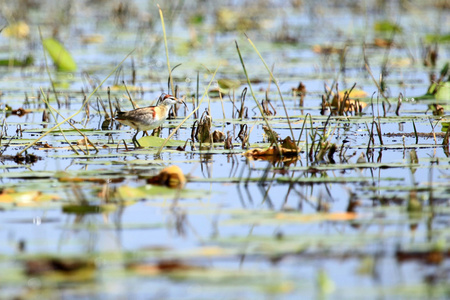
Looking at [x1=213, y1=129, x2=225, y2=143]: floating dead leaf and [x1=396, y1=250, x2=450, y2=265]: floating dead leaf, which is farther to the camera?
[x1=213, y1=129, x2=225, y2=143]: floating dead leaf

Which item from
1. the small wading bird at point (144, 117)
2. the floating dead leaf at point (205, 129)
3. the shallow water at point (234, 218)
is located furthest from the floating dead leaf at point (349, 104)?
the small wading bird at point (144, 117)

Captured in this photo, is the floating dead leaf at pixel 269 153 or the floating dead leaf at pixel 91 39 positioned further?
the floating dead leaf at pixel 91 39

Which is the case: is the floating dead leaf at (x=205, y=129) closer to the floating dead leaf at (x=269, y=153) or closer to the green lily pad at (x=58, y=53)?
the floating dead leaf at (x=269, y=153)

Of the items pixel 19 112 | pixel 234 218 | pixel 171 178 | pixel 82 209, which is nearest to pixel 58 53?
pixel 19 112

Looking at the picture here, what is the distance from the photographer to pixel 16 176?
471 centimetres

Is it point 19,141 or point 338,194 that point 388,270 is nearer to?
point 338,194

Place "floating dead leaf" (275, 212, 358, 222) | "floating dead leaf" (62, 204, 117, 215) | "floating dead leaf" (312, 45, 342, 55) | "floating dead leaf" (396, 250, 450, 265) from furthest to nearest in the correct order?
"floating dead leaf" (312, 45, 342, 55), "floating dead leaf" (62, 204, 117, 215), "floating dead leaf" (275, 212, 358, 222), "floating dead leaf" (396, 250, 450, 265)

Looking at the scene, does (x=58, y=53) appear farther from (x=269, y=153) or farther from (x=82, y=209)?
(x=82, y=209)

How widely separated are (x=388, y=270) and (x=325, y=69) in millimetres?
8150

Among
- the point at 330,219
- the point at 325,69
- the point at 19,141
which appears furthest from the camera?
the point at 325,69

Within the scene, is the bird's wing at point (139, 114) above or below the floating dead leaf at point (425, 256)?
above

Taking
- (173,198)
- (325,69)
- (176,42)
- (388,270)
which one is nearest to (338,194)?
(173,198)

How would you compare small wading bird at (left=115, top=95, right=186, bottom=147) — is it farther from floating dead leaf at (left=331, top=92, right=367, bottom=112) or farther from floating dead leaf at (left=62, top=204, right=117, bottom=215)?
floating dead leaf at (left=62, top=204, right=117, bottom=215)

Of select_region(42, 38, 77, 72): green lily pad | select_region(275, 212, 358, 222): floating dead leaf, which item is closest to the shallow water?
select_region(275, 212, 358, 222): floating dead leaf
